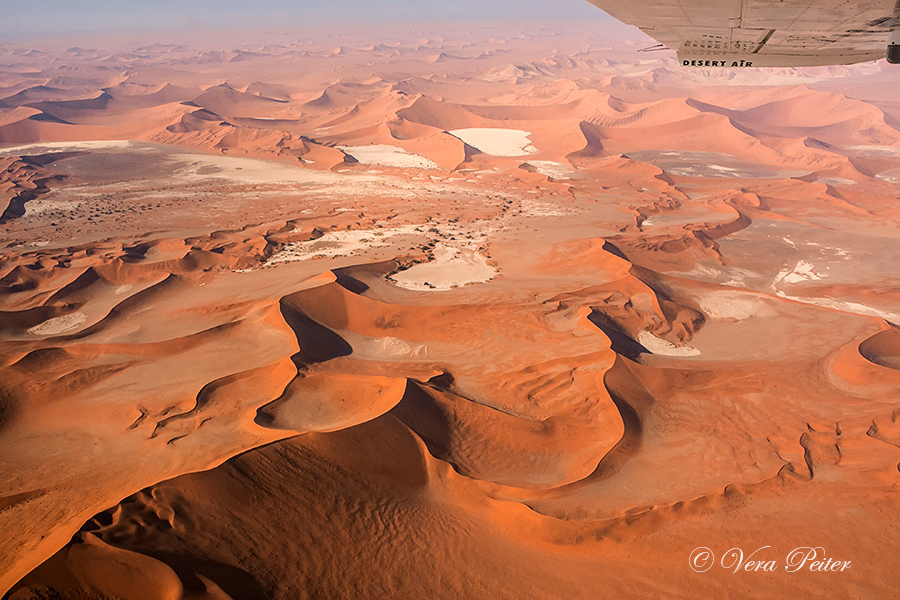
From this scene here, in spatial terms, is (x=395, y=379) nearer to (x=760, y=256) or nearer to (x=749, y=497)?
(x=749, y=497)

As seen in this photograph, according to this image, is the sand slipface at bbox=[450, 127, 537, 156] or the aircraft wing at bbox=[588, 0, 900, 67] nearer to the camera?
the aircraft wing at bbox=[588, 0, 900, 67]

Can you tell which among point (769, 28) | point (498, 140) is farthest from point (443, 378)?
point (498, 140)

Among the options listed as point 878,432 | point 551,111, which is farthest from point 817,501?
point 551,111

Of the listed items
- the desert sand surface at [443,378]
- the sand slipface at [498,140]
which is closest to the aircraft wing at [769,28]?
the desert sand surface at [443,378]

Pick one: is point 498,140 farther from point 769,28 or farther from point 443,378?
point 769,28

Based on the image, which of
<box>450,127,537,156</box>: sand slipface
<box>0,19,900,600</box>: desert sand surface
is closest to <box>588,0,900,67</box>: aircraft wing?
<box>0,19,900,600</box>: desert sand surface

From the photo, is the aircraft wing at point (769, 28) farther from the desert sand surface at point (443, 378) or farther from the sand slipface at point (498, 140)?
the sand slipface at point (498, 140)

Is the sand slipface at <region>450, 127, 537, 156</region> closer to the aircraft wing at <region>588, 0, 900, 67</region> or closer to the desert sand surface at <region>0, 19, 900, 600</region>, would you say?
the desert sand surface at <region>0, 19, 900, 600</region>
